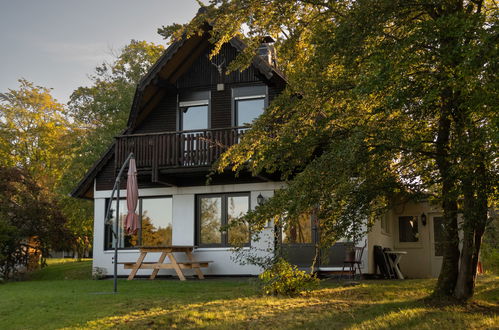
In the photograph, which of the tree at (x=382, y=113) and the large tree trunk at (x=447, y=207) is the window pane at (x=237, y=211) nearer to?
the tree at (x=382, y=113)

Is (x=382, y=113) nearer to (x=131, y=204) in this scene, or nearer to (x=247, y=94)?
(x=131, y=204)

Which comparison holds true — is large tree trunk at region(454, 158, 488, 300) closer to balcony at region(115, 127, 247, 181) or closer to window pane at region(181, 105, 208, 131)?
balcony at region(115, 127, 247, 181)

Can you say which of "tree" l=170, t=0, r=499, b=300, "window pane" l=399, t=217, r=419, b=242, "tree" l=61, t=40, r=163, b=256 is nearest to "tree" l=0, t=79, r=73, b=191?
"tree" l=61, t=40, r=163, b=256

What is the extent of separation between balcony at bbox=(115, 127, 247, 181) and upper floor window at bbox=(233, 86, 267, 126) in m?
0.92

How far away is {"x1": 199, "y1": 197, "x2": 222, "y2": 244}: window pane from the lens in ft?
58.9

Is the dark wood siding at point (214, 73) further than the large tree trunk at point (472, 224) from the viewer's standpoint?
Yes

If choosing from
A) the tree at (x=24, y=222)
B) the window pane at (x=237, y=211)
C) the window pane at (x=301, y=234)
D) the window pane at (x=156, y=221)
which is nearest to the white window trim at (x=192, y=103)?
the window pane at (x=156, y=221)

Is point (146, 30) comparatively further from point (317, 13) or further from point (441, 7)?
point (441, 7)

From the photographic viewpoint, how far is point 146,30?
26531 millimetres

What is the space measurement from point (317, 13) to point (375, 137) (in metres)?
3.31

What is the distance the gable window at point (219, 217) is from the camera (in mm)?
17719

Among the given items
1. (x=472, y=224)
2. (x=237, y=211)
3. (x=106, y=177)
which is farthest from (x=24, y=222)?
(x=472, y=224)

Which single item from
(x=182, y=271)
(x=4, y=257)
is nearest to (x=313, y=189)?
(x=182, y=271)

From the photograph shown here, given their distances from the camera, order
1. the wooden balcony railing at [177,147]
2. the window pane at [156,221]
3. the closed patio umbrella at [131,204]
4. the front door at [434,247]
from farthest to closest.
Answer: the front door at [434,247] < the window pane at [156,221] < the wooden balcony railing at [177,147] < the closed patio umbrella at [131,204]
